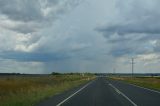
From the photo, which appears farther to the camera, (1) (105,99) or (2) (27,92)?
(2) (27,92)

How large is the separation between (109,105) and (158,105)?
2.69 m

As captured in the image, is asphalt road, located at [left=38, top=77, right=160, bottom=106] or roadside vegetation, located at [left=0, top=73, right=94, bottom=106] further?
roadside vegetation, located at [left=0, top=73, right=94, bottom=106]

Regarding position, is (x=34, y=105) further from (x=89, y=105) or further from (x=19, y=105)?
(x=89, y=105)

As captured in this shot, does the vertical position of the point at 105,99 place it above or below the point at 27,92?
below

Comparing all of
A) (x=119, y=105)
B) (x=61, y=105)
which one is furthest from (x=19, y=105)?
(x=119, y=105)

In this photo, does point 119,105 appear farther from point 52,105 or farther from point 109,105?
point 52,105

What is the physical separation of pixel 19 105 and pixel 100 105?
4476 millimetres

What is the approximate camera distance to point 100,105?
65.9 feet

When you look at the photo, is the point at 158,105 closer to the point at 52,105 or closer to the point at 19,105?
the point at 52,105

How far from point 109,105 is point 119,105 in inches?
21.9

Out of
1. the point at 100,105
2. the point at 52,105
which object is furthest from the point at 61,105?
the point at 100,105

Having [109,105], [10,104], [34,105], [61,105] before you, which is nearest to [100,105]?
[109,105]

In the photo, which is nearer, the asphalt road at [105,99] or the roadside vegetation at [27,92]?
the asphalt road at [105,99]

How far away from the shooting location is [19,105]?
20.3 metres
